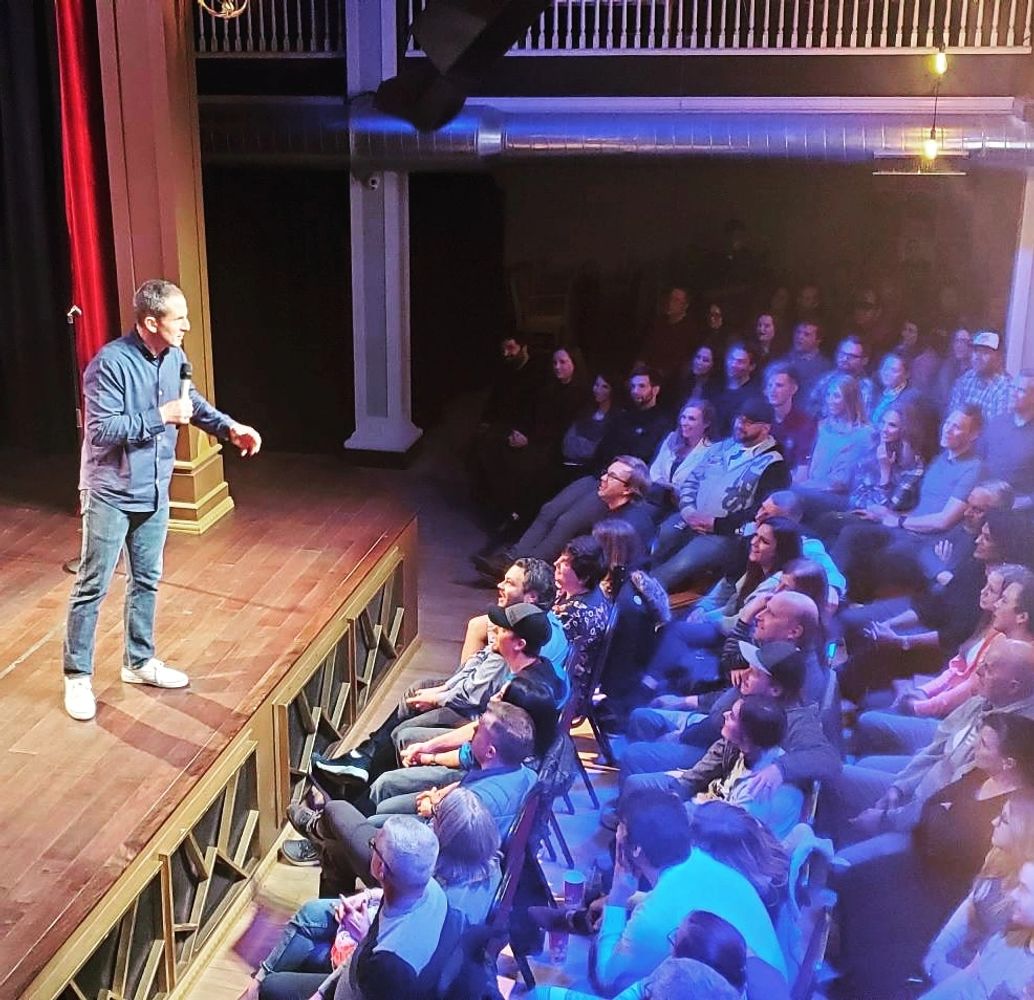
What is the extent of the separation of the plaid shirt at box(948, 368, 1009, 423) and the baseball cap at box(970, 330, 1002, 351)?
17cm

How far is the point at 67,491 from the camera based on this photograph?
5094 millimetres

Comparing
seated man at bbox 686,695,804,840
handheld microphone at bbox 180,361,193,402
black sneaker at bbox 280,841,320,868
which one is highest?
handheld microphone at bbox 180,361,193,402

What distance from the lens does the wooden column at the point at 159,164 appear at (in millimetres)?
4227

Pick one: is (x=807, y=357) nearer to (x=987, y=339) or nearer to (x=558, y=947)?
(x=987, y=339)

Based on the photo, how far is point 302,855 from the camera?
3.46 metres

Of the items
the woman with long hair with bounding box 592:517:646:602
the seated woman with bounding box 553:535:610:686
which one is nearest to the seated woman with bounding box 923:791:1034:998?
the seated woman with bounding box 553:535:610:686

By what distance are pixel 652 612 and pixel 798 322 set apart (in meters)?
2.45

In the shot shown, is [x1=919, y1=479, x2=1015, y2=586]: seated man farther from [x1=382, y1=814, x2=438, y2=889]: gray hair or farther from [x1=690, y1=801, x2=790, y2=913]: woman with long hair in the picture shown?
[x1=382, y1=814, x2=438, y2=889]: gray hair

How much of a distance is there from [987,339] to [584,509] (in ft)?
6.85

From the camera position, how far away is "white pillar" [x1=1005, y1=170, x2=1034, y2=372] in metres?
5.70

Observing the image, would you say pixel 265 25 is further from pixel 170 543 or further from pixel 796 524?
pixel 796 524

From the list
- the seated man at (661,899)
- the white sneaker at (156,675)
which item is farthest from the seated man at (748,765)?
the white sneaker at (156,675)

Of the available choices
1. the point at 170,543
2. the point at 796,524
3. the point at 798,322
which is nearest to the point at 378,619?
the point at 170,543

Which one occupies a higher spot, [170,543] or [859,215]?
[859,215]
